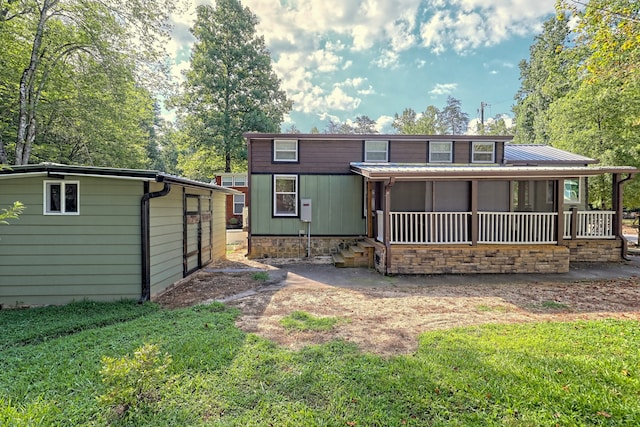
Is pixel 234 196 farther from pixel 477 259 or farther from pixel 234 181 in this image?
pixel 477 259

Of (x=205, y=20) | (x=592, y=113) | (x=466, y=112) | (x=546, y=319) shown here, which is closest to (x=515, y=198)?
(x=592, y=113)

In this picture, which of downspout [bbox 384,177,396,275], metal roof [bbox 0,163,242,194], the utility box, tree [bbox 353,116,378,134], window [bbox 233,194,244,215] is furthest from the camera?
tree [bbox 353,116,378,134]

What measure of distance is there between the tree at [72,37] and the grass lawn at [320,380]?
930cm

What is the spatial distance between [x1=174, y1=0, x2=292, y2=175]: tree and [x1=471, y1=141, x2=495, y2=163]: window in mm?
14159

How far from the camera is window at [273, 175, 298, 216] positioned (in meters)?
10.4

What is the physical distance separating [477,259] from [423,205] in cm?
253

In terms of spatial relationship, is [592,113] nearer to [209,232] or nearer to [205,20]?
[209,232]

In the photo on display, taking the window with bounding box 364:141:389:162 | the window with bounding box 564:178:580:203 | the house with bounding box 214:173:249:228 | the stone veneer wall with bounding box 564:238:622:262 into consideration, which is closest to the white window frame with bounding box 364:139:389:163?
the window with bounding box 364:141:389:162

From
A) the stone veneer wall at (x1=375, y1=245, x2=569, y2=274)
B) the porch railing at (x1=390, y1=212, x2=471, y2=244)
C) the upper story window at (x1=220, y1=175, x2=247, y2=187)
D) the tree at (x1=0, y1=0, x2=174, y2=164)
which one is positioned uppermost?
the tree at (x1=0, y1=0, x2=174, y2=164)

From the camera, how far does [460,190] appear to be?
32.4ft

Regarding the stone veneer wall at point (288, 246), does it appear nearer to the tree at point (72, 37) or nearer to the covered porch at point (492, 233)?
the covered porch at point (492, 233)

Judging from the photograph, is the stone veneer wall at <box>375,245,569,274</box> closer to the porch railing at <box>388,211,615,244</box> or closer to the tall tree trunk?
the porch railing at <box>388,211,615,244</box>

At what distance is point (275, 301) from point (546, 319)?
4.56 m

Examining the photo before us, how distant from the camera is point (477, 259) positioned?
26.5 ft
